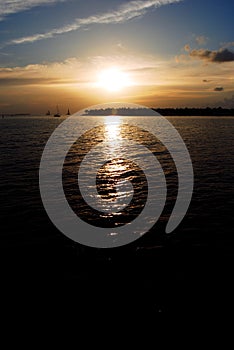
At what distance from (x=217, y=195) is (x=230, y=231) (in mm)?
8759

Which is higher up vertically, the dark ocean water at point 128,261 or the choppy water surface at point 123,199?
the choppy water surface at point 123,199

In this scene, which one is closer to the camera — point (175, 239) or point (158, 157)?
point (175, 239)

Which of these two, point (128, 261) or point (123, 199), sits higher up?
point (123, 199)

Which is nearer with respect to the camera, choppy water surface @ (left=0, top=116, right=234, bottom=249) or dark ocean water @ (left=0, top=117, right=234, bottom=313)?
dark ocean water @ (left=0, top=117, right=234, bottom=313)

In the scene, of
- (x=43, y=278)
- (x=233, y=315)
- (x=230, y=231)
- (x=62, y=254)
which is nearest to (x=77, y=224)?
(x=62, y=254)

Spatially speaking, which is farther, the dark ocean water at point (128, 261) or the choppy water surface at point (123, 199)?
the choppy water surface at point (123, 199)

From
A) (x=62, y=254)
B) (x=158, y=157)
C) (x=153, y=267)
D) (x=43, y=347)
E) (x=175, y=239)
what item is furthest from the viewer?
(x=158, y=157)

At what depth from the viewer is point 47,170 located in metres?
41.4

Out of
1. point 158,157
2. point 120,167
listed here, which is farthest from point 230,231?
point 158,157

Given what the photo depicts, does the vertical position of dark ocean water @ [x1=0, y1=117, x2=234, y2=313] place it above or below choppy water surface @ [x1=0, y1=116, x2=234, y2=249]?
below

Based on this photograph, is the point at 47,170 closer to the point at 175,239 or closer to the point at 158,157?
the point at 158,157

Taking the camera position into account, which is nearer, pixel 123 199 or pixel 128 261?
pixel 128 261

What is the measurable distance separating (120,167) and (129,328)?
112ft

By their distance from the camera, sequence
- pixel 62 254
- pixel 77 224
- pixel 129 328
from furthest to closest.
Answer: pixel 77 224 < pixel 62 254 < pixel 129 328
